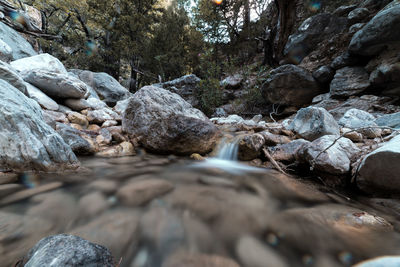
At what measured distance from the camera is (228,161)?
3.02 m

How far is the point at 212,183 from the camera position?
196cm

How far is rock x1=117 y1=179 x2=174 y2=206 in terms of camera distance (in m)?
1.45

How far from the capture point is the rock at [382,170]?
1.36 metres

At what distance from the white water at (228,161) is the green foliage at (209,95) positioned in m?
5.72

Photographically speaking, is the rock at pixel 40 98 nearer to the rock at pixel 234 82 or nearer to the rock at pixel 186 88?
the rock at pixel 186 88

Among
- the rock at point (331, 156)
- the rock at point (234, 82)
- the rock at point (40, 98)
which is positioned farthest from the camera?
the rock at point (234, 82)

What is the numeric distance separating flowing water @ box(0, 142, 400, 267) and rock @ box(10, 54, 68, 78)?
404 cm

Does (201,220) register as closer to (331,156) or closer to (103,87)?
(331,156)

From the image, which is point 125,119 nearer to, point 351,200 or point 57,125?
point 57,125

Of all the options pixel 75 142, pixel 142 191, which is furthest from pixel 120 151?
pixel 142 191

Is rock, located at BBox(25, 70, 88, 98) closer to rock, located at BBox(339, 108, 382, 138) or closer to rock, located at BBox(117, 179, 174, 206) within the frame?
rock, located at BBox(117, 179, 174, 206)

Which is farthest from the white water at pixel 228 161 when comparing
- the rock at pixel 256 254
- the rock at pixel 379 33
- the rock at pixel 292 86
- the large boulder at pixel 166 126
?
the rock at pixel 379 33

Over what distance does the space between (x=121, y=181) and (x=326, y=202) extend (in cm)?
223

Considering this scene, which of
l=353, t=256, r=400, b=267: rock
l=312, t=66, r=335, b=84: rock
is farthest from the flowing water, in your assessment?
l=312, t=66, r=335, b=84: rock
